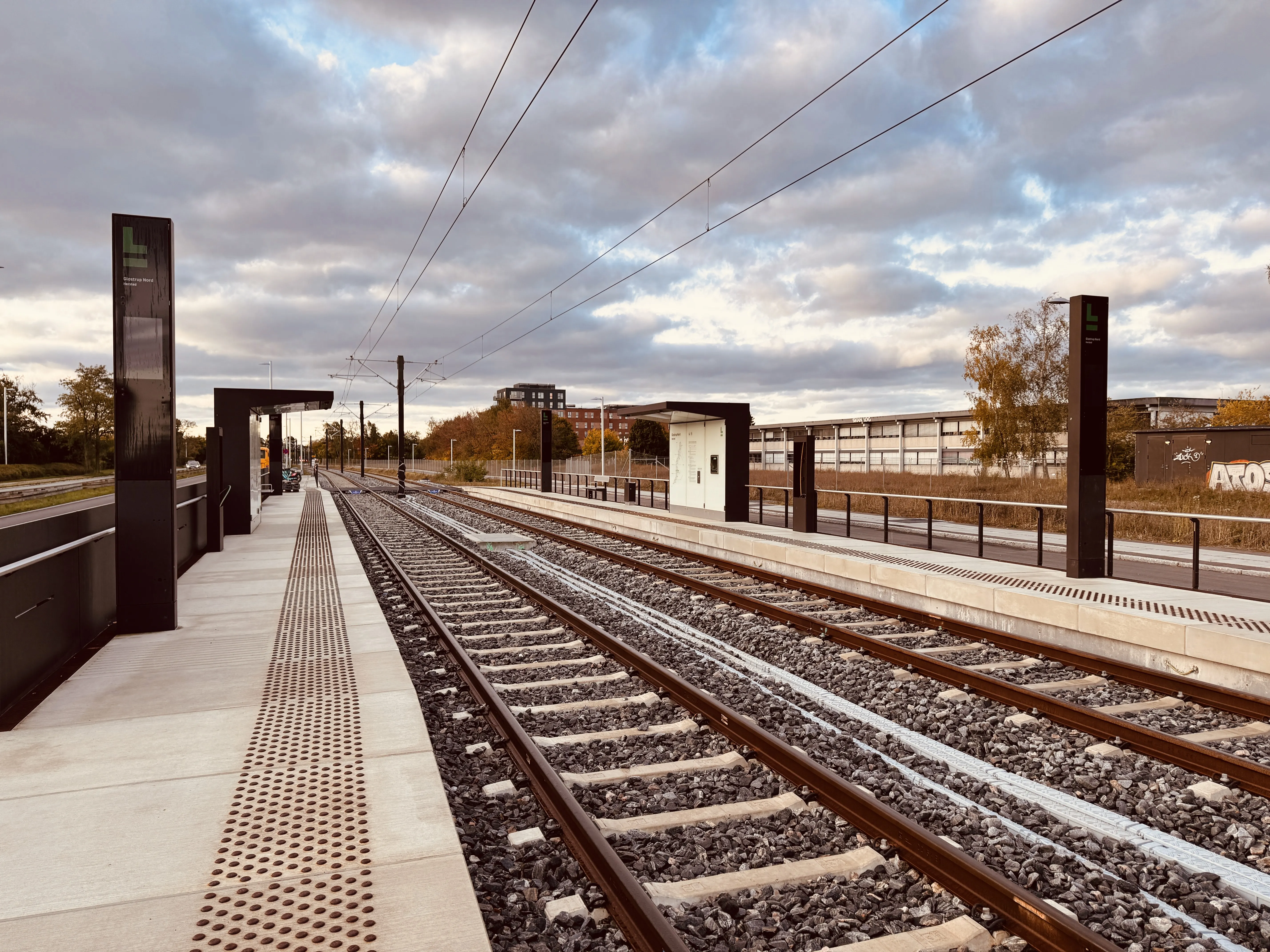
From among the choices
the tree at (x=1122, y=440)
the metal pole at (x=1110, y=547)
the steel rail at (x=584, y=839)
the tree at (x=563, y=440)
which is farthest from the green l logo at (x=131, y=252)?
the tree at (x=563, y=440)

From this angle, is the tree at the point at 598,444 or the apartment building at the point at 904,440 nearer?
the apartment building at the point at 904,440

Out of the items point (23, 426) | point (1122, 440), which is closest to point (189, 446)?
point (23, 426)

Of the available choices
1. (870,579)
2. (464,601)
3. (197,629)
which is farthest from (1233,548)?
(197,629)

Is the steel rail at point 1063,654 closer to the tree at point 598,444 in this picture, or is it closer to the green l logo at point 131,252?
the green l logo at point 131,252

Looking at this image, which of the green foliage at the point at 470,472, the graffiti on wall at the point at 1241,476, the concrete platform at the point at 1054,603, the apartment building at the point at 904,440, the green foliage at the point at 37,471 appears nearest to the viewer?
the concrete platform at the point at 1054,603

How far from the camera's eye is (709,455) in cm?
2033

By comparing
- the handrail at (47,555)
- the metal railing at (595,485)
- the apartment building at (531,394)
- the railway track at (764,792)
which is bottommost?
the railway track at (764,792)

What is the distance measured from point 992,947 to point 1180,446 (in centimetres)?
4020

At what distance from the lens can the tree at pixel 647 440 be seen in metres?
97.1

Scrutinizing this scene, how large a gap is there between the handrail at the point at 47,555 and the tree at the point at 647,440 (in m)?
87.9

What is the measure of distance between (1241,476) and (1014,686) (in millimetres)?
33909

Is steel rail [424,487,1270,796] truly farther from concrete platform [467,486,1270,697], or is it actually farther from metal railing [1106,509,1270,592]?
metal railing [1106,509,1270,592]

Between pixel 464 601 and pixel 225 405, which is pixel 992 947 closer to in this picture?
pixel 464 601

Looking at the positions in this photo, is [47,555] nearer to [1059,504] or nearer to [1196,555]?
[1196,555]
